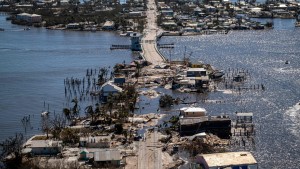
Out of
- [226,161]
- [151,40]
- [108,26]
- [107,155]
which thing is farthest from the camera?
[108,26]

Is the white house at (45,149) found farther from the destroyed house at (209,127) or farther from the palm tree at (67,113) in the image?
the destroyed house at (209,127)

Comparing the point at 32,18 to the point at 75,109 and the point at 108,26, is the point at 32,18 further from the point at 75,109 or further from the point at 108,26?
the point at 75,109

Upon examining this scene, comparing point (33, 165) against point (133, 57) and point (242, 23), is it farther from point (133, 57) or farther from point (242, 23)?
point (242, 23)

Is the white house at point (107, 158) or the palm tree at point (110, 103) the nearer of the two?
the white house at point (107, 158)

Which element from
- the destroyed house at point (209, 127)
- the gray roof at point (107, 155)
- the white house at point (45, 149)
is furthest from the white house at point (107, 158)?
the destroyed house at point (209, 127)

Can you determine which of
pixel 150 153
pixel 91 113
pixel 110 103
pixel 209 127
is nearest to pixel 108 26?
pixel 110 103

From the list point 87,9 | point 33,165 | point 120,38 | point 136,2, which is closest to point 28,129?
point 33,165

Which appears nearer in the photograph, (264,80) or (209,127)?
(209,127)

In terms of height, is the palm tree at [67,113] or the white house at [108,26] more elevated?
the white house at [108,26]
